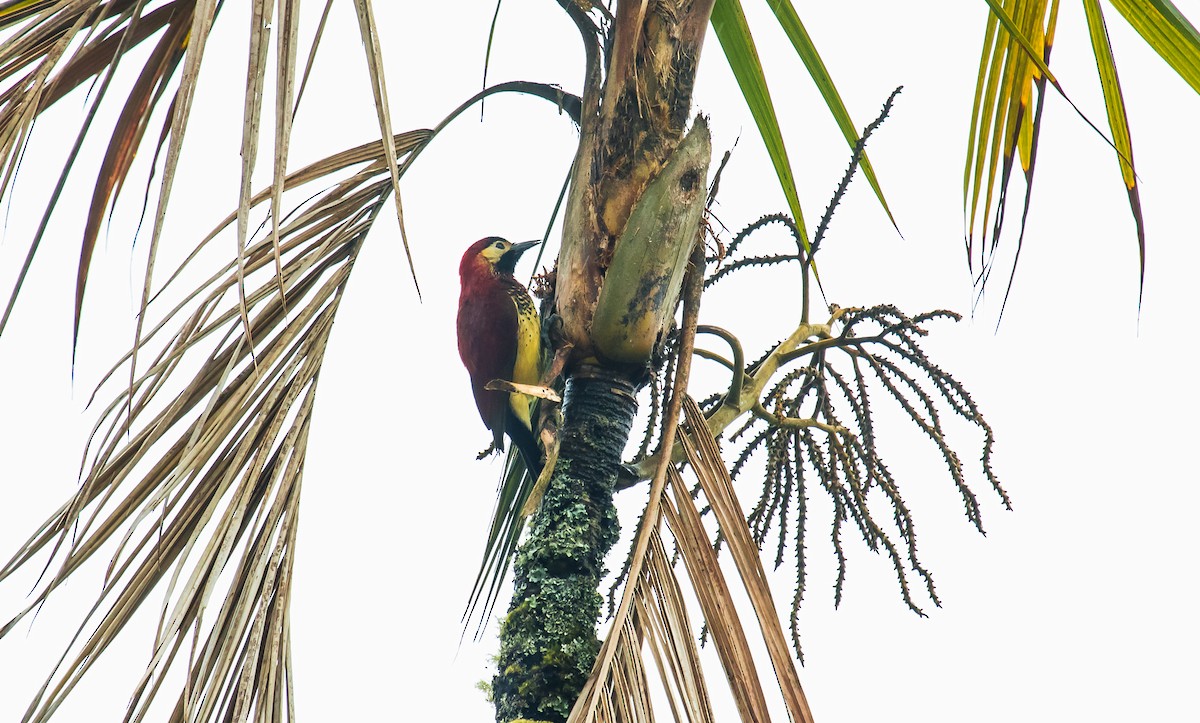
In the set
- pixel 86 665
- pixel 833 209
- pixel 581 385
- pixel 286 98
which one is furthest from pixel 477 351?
pixel 286 98

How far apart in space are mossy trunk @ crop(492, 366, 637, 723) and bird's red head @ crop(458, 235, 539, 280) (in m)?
1.11

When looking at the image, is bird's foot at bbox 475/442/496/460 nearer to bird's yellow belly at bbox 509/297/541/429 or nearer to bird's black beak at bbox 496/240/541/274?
bird's yellow belly at bbox 509/297/541/429

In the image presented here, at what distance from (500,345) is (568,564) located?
93 centimetres

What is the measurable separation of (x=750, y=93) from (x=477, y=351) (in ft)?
3.10

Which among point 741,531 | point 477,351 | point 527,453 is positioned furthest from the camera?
→ point 477,351

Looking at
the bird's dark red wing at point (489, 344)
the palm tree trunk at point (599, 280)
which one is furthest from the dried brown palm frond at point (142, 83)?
the bird's dark red wing at point (489, 344)

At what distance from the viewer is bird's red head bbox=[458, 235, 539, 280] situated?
3.10 m

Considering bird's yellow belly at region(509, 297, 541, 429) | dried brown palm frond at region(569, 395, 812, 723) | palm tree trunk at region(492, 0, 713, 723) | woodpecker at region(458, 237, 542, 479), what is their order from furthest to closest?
bird's yellow belly at region(509, 297, 541, 429) → woodpecker at region(458, 237, 542, 479) → palm tree trunk at region(492, 0, 713, 723) → dried brown palm frond at region(569, 395, 812, 723)

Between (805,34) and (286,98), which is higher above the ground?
(805,34)

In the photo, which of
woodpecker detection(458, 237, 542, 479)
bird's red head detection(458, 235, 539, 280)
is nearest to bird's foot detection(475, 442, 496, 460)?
woodpecker detection(458, 237, 542, 479)

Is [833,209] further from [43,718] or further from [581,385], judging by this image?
[43,718]

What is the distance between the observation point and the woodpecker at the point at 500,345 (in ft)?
8.13

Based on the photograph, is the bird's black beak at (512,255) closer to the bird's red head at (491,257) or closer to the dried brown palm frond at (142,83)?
the bird's red head at (491,257)

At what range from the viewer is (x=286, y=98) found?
1189mm
